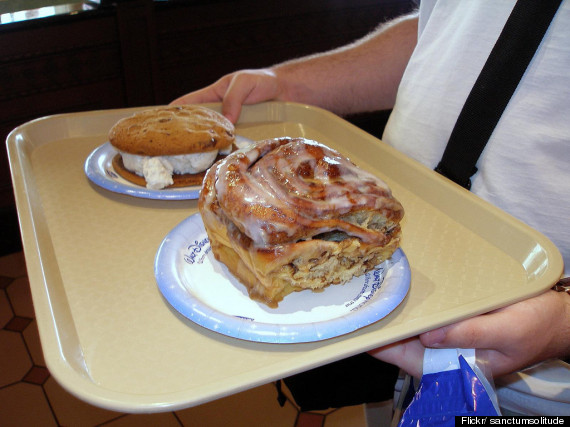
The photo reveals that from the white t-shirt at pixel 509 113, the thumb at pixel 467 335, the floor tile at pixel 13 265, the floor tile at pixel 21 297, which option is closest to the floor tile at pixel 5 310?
the floor tile at pixel 21 297

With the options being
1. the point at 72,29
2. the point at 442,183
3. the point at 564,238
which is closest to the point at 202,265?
the point at 442,183

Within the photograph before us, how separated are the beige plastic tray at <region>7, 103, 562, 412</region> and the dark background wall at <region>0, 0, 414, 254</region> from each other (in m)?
1.14

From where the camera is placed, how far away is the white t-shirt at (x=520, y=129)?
87 centimetres

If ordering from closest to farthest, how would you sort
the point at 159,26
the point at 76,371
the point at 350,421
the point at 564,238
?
the point at 76,371
the point at 564,238
the point at 350,421
the point at 159,26

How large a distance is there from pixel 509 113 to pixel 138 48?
6.22ft

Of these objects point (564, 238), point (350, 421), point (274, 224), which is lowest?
point (350, 421)

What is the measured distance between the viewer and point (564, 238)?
945 mm

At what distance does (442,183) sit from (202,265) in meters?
0.50

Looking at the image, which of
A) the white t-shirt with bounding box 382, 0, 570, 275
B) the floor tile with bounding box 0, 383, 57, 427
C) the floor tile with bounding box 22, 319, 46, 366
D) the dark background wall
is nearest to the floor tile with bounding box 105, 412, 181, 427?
the floor tile with bounding box 0, 383, 57, 427

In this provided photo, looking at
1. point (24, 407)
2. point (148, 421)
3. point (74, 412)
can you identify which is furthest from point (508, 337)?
point (24, 407)

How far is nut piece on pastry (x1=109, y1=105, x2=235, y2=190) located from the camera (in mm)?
1024

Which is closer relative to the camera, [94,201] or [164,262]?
[164,262]

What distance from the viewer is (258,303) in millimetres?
729

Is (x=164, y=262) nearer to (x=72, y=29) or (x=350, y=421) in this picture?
(x=350, y=421)
